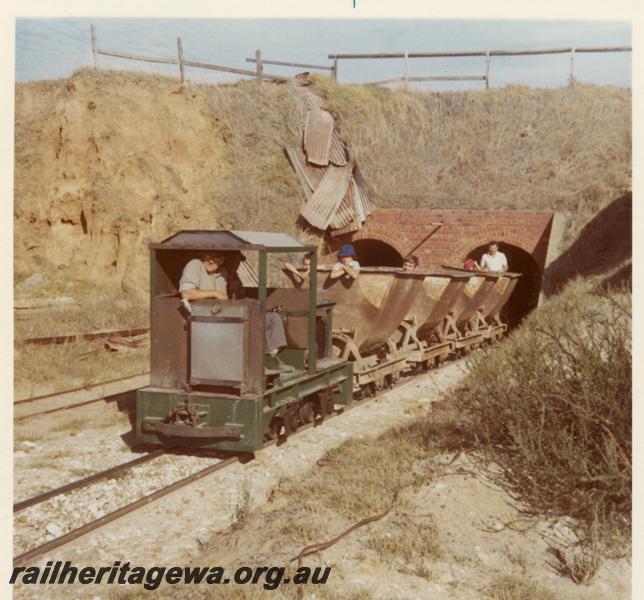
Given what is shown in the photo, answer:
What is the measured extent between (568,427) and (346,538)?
2524 mm

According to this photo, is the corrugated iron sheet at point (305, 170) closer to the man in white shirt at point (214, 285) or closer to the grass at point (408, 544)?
the man in white shirt at point (214, 285)

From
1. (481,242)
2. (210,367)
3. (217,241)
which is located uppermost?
(217,241)

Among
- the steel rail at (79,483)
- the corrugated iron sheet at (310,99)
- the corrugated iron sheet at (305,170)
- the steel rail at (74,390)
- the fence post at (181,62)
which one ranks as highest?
the fence post at (181,62)

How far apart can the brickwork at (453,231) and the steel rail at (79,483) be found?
584 inches

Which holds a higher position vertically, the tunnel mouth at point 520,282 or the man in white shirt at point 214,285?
the man in white shirt at point 214,285

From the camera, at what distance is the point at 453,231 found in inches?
865

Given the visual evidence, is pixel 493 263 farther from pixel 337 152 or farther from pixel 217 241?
pixel 217 241

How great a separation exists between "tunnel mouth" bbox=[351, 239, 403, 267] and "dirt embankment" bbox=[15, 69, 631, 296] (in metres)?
2.01

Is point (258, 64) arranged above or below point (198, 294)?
above

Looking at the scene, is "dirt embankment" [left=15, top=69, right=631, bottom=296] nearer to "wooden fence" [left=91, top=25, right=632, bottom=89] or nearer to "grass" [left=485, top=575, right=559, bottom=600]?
"wooden fence" [left=91, top=25, right=632, bottom=89]

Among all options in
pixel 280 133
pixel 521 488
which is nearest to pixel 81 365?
pixel 521 488

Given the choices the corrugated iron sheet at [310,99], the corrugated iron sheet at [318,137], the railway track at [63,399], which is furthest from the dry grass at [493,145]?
the railway track at [63,399]

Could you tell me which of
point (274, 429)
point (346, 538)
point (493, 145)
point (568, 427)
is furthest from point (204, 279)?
point (493, 145)

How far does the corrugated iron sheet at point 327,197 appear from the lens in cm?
2350
